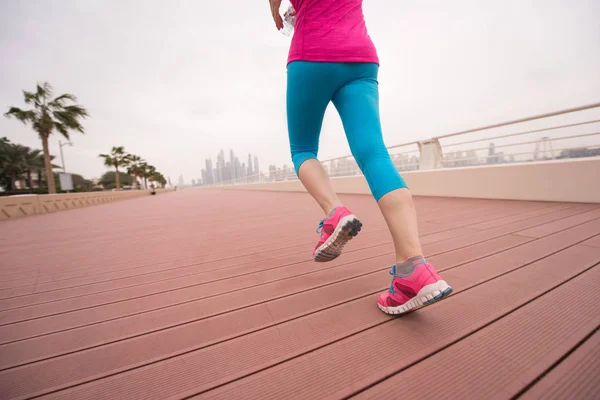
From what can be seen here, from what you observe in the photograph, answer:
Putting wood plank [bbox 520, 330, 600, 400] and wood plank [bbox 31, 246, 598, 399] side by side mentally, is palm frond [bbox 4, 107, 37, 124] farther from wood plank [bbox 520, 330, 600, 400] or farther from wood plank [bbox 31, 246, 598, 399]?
wood plank [bbox 520, 330, 600, 400]

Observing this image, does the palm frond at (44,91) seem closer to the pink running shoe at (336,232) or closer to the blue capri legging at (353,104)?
the blue capri legging at (353,104)

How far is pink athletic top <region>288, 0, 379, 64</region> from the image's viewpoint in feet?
2.59

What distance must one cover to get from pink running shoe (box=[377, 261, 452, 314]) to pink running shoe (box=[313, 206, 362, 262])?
180mm

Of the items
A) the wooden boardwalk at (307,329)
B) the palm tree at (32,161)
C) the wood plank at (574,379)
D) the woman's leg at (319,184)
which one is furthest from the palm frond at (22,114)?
the palm tree at (32,161)

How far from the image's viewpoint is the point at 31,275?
134 cm

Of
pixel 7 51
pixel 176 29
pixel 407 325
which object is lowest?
pixel 407 325

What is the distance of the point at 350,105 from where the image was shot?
830 millimetres

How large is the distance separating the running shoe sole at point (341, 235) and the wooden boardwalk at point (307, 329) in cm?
17

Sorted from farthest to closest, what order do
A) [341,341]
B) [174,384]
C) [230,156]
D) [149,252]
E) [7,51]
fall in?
[230,156] → [7,51] → [149,252] → [341,341] → [174,384]

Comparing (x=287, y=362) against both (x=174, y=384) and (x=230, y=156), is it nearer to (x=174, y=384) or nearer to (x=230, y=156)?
(x=174, y=384)

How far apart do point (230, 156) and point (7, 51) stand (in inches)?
2168

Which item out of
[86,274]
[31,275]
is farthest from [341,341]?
[31,275]

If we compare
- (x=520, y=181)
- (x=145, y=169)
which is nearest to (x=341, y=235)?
(x=520, y=181)

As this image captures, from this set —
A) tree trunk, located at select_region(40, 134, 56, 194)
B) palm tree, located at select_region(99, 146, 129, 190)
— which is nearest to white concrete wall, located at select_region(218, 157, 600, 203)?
tree trunk, located at select_region(40, 134, 56, 194)
